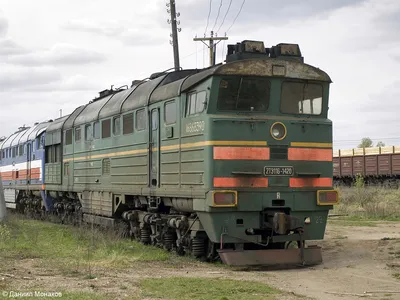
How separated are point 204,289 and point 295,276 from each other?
7.08 feet

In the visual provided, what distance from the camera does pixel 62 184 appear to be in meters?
20.5

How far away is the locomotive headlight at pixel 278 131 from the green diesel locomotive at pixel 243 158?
2cm

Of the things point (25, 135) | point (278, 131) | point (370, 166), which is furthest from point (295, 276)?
point (370, 166)

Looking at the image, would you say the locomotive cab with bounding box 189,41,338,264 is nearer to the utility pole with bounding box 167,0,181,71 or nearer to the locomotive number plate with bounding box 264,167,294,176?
the locomotive number plate with bounding box 264,167,294,176

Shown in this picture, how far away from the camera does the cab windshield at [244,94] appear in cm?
1118

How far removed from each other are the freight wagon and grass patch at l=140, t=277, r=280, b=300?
1398 inches

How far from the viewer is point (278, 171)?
11367 millimetres

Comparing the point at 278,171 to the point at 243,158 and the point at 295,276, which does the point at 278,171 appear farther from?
the point at 295,276

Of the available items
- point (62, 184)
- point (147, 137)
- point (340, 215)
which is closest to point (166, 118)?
point (147, 137)

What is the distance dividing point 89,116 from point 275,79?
7760mm

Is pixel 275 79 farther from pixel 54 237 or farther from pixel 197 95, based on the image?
pixel 54 237

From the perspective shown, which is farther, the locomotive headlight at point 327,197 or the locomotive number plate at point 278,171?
the locomotive headlight at point 327,197

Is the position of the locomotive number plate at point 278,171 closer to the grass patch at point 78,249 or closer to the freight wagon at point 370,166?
the grass patch at point 78,249

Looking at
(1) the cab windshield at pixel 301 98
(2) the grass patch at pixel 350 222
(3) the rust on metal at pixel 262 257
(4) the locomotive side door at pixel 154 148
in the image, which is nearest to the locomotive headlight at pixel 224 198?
(3) the rust on metal at pixel 262 257
